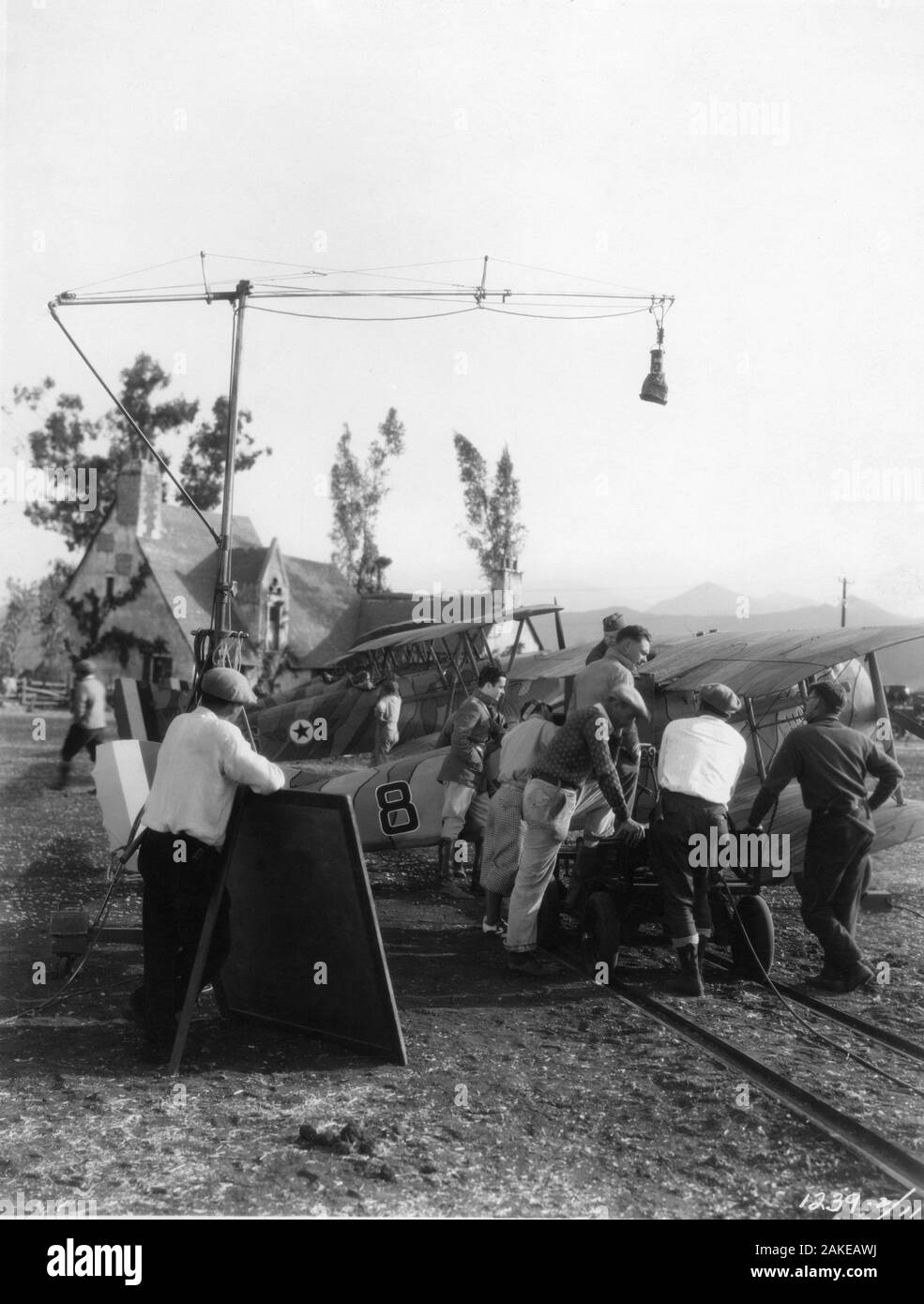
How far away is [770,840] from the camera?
766 cm

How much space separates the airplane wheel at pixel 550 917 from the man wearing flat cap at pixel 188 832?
116 inches

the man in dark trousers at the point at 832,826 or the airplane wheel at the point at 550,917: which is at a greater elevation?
the man in dark trousers at the point at 832,826

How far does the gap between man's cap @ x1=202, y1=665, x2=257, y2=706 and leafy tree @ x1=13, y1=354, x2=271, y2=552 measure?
719 inches

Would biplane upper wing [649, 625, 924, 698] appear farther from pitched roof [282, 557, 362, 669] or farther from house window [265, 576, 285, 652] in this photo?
house window [265, 576, 285, 652]

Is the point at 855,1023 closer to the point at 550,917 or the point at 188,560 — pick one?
the point at 550,917

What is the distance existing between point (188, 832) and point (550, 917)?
340cm

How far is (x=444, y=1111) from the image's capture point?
4.80m

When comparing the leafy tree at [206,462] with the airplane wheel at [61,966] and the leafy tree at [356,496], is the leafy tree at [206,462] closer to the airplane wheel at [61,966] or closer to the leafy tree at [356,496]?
the leafy tree at [356,496]

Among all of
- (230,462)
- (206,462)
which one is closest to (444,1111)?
(230,462)

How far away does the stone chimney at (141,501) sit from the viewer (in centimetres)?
4975

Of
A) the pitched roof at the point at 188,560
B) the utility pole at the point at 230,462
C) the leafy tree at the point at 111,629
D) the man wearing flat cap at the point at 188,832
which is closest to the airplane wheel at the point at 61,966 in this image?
the man wearing flat cap at the point at 188,832
